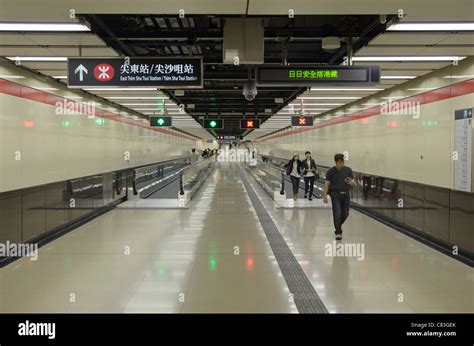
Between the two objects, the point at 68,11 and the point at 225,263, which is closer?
the point at 68,11

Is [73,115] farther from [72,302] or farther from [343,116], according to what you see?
[343,116]

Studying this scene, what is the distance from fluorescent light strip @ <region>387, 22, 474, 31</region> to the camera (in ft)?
18.7

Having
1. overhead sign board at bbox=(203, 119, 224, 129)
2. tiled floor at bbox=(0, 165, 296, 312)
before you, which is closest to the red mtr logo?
tiled floor at bbox=(0, 165, 296, 312)

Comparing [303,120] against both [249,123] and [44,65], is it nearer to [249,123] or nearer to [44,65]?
[249,123]

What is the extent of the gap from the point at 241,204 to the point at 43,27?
8.38 m

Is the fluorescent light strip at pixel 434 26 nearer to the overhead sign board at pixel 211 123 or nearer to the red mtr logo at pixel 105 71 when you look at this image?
the red mtr logo at pixel 105 71

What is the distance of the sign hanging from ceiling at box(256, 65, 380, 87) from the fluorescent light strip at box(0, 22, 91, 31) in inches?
113

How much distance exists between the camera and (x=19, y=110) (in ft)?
28.0

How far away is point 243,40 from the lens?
650cm

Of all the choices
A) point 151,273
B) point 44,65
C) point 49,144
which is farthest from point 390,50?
point 49,144

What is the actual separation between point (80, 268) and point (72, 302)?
144 cm
